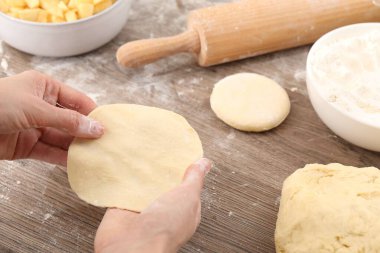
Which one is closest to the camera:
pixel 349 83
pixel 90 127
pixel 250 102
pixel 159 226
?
pixel 159 226

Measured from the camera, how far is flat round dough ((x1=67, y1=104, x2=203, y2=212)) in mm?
1278

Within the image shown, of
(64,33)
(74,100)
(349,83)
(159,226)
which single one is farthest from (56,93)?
(349,83)

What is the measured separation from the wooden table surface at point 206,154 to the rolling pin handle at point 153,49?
0.07 meters

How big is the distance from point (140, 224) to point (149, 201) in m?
0.15

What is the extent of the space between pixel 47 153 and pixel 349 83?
1.05m

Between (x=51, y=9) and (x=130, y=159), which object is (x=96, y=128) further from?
(x=51, y=9)

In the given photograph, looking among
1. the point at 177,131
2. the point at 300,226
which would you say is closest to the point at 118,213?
the point at 177,131

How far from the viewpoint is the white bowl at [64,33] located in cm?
181

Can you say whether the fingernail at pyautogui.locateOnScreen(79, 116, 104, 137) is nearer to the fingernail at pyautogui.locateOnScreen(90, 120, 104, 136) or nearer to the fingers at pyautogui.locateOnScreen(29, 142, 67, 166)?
the fingernail at pyautogui.locateOnScreen(90, 120, 104, 136)

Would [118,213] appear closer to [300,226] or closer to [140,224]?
[140,224]

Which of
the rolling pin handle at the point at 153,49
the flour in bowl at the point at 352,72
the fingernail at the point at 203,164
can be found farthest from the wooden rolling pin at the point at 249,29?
the fingernail at the point at 203,164

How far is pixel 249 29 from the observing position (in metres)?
1.88

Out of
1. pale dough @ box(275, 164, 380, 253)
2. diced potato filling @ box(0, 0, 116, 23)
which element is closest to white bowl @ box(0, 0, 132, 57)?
diced potato filling @ box(0, 0, 116, 23)

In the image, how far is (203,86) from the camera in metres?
1.87
